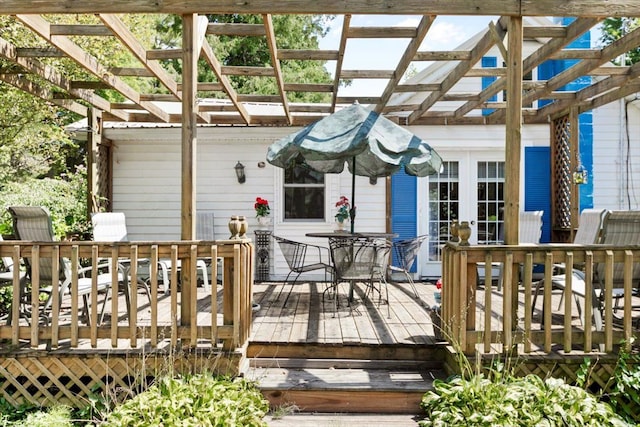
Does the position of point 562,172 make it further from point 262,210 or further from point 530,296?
point 530,296

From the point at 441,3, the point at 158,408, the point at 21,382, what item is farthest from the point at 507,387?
the point at 21,382

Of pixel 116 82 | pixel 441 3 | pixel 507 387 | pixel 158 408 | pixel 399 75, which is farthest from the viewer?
pixel 116 82

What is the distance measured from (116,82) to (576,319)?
576cm

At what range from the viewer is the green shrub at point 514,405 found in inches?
113

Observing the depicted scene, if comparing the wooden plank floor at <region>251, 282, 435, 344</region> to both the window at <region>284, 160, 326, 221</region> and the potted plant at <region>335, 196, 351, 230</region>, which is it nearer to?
the potted plant at <region>335, 196, 351, 230</region>

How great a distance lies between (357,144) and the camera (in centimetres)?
455

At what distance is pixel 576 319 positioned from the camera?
4883mm

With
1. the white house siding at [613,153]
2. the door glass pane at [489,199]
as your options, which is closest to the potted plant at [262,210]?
the door glass pane at [489,199]

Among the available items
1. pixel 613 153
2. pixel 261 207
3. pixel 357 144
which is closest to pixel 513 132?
pixel 357 144

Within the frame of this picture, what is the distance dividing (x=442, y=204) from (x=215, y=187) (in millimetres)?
3778

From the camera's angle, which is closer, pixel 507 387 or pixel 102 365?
pixel 507 387

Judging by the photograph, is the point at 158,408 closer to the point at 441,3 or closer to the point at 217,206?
the point at 441,3

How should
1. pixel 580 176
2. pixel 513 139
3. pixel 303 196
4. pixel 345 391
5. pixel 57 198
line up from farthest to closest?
pixel 57 198 < pixel 303 196 < pixel 580 176 < pixel 513 139 < pixel 345 391

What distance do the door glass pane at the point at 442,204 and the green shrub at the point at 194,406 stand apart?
18.2 ft
